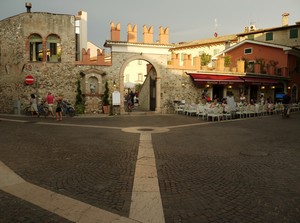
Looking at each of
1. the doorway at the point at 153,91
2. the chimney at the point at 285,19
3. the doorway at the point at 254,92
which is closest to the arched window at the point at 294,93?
the doorway at the point at 254,92

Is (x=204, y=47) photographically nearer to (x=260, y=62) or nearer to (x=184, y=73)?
(x=260, y=62)

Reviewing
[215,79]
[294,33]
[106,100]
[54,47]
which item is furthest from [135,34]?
[294,33]

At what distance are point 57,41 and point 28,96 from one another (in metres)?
4.56

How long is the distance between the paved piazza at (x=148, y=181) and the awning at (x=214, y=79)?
12.5 m

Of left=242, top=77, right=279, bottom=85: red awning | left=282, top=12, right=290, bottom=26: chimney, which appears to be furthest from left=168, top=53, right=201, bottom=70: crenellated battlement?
left=282, top=12, right=290, bottom=26: chimney

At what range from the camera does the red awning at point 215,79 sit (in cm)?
2034

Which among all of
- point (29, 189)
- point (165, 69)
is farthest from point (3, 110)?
point (29, 189)

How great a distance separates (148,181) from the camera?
4695 mm

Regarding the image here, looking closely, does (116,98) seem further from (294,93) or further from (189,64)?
(294,93)

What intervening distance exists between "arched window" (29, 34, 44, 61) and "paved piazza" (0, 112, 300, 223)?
11831mm

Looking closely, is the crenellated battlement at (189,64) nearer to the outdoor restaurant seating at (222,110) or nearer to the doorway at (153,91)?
the doorway at (153,91)

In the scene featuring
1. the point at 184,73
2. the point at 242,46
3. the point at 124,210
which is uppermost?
the point at 242,46

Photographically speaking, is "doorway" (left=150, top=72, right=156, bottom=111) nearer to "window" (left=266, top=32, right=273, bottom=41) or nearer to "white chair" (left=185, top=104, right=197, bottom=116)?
"white chair" (left=185, top=104, right=197, bottom=116)

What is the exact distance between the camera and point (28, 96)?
59.2 feet
